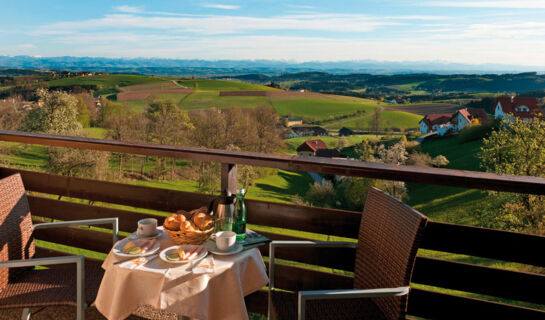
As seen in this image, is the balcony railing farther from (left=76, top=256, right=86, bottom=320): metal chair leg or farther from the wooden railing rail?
(left=76, top=256, right=86, bottom=320): metal chair leg

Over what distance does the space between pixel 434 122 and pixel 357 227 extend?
124ft

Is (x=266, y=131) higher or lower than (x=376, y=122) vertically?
lower

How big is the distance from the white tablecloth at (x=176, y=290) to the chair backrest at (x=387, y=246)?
61 centimetres

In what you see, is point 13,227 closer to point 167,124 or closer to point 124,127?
point 124,127

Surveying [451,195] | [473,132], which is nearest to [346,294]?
[451,195]

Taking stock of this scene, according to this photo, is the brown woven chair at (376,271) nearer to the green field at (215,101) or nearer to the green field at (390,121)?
the green field at (215,101)

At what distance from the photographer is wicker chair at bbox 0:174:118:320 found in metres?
1.68

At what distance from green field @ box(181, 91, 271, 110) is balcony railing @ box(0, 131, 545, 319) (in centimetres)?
3549

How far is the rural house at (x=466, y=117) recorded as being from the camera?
34219 millimetres

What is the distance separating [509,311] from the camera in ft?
6.33

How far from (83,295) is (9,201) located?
652 mm

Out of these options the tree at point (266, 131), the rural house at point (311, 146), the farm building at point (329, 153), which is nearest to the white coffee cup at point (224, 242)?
the tree at point (266, 131)

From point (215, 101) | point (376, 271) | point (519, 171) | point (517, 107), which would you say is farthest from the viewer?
point (215, 101)

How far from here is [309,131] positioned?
3866cm
